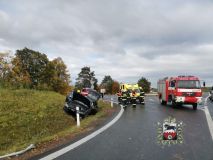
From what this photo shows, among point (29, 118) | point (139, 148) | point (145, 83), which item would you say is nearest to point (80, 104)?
point (29, 118)

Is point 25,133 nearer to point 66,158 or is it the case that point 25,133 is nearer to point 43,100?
point 43,100

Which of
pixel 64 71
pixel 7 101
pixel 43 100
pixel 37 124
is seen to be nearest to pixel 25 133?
pixel 37 124

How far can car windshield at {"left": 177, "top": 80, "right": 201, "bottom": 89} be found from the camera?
27891 mm

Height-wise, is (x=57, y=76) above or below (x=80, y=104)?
above

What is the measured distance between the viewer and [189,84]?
28.1 meters

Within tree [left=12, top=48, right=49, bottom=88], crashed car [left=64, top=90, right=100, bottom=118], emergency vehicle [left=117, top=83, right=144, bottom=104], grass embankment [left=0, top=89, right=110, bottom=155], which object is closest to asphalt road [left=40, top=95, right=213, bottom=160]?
grass embankment [left=0, top=89, right=110, bottom=155]

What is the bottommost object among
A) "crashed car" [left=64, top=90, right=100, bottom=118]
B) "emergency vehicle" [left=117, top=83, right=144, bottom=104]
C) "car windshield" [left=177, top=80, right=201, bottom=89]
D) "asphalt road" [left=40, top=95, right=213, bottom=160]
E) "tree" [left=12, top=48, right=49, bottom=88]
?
"asphalt road" [left=40, top=95, right=213, bottom=160]

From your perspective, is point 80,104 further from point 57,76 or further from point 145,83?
point 145,83

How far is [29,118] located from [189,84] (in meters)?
12.4

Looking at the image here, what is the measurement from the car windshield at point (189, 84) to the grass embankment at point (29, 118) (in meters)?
7.36

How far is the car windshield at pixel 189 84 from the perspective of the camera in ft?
91.5

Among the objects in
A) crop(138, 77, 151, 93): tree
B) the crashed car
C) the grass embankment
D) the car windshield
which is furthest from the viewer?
crop(138, 77, 151, 93): tree

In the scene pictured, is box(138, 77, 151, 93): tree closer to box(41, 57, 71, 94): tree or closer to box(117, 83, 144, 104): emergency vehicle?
box(41, 57, 71, 94): tree

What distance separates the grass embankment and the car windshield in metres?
7.36
